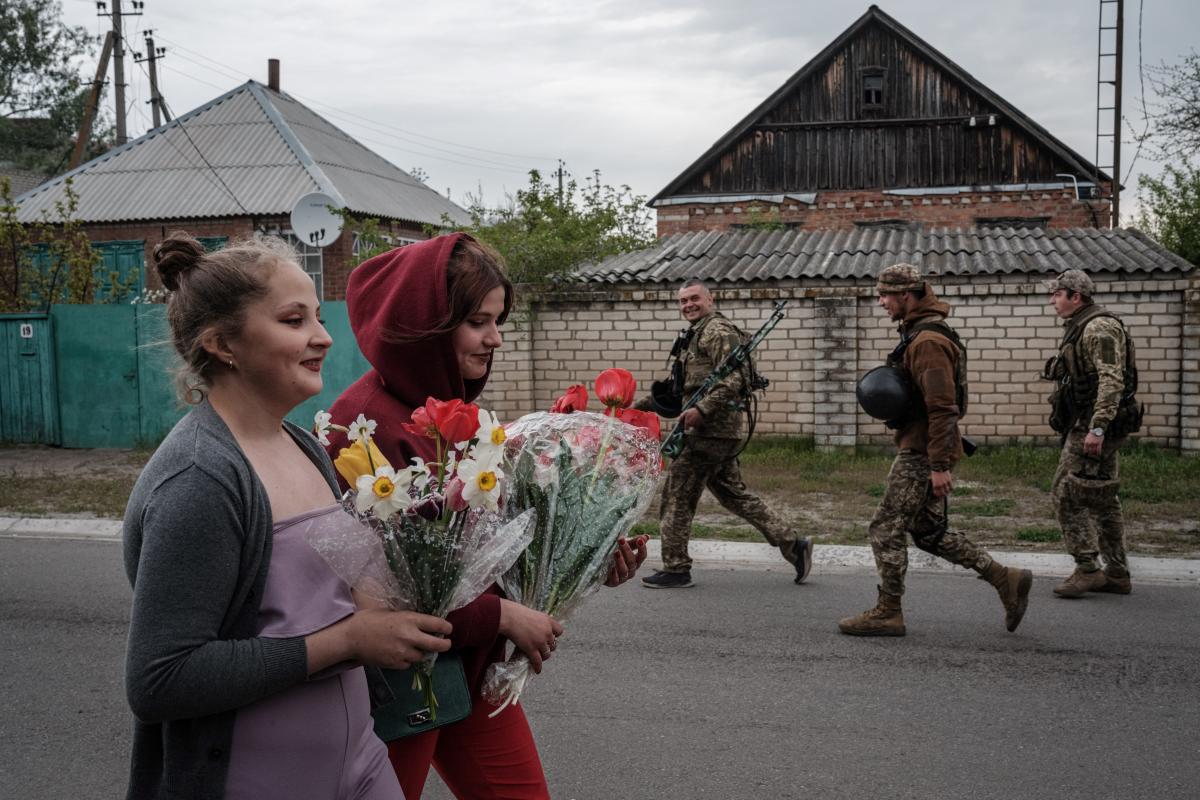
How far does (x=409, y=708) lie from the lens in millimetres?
2131

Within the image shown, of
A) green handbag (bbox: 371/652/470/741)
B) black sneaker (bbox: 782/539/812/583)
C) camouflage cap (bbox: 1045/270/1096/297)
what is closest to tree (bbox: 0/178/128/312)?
black sneaker (bbox: 782/539/812/583)

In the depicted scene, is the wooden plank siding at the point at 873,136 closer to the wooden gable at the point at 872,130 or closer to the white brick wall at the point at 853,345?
the wooden gable at the point at 872,130

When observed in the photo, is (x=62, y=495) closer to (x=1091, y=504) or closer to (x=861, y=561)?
(x=861, y=561)

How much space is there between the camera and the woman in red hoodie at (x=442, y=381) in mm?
2238

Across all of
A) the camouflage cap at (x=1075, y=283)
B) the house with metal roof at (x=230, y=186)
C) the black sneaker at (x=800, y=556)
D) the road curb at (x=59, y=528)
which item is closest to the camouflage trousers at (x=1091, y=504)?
the camouflage cap at (x=1075, y=283)

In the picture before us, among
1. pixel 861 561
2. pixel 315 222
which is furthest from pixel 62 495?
pixel 861 561

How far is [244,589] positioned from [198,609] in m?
0.08

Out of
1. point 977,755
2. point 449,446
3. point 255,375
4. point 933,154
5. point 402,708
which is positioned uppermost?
point 933,154

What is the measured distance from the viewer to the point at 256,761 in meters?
1.79

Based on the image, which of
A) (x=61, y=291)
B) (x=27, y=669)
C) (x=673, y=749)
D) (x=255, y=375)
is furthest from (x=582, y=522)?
(x=61, y=291)

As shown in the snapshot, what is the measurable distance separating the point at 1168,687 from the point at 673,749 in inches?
99.2

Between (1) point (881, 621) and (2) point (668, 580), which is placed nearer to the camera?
(1) point (881, 621)

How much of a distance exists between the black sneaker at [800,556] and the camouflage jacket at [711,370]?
0.85m

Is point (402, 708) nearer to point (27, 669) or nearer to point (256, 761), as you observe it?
point (256, 761)
